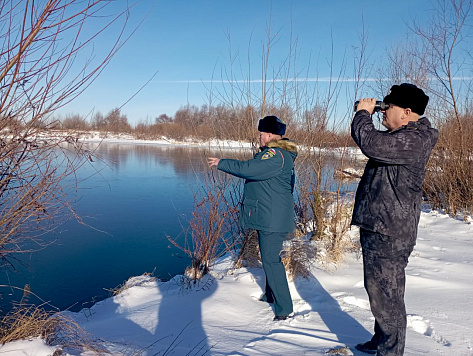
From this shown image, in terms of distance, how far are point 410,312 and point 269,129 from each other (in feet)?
6.11

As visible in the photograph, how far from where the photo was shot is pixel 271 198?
288cm

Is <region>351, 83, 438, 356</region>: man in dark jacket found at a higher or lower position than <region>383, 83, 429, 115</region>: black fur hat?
lower

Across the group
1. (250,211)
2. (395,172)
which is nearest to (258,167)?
(250,211)

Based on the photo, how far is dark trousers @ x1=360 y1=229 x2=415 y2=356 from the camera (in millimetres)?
2027

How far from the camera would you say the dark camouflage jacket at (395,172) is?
1935mm

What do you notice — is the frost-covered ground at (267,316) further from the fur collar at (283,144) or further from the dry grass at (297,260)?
the fur collar at (283,144)

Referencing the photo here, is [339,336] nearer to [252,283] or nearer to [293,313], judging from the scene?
[293,313]

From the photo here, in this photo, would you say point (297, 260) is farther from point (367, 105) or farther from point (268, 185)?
point (367, 105)

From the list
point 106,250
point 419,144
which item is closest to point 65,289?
point 106,250

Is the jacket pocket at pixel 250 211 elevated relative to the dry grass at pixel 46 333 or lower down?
elevated

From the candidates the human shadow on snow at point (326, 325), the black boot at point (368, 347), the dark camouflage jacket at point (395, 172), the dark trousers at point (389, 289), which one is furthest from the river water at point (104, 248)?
the black boot at point (368, 347)

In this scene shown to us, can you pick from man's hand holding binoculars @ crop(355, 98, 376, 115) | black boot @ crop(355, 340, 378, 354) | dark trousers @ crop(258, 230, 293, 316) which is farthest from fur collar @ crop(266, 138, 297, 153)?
black boot @ crop(355, 340, 378, 354)

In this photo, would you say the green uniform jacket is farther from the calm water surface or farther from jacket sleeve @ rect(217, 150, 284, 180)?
the calm water surface

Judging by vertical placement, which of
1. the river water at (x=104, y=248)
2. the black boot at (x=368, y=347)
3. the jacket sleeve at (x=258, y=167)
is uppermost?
the jacket sleeve at (x=258, y=167)
